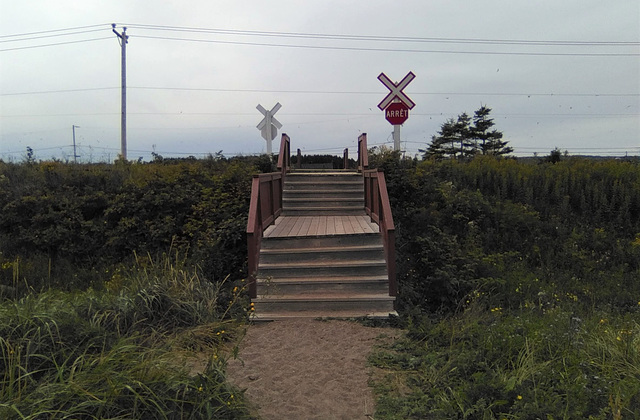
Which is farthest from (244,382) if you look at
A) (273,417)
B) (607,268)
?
(607,268)

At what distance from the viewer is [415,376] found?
12.3 ft

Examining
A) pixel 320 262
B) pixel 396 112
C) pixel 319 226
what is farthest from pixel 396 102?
pixel 320 262

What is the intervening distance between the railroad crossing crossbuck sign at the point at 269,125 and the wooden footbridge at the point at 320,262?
5.63m

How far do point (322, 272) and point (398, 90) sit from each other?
5.95 m

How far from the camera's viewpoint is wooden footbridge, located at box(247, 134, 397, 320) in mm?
5758

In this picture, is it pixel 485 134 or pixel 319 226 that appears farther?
pixel 485 134

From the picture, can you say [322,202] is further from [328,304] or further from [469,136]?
[469,136]

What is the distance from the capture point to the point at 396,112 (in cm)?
1070

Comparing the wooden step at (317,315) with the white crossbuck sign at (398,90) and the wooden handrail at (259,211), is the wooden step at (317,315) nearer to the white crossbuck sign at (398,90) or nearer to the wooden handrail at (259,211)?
the wooden handrail at (259,211)

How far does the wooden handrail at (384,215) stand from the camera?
5.95 metres

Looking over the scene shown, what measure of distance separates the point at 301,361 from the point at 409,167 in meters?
6.90

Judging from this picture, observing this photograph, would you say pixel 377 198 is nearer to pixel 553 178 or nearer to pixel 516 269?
pixel 516 269

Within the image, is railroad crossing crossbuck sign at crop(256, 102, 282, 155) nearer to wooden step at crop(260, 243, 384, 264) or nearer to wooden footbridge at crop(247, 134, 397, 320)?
wooden footbridge at crop(247, 134, 397, 320)

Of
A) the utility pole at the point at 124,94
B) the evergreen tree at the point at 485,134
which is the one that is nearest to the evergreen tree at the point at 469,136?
the evergreen tree at the point at 485,134
